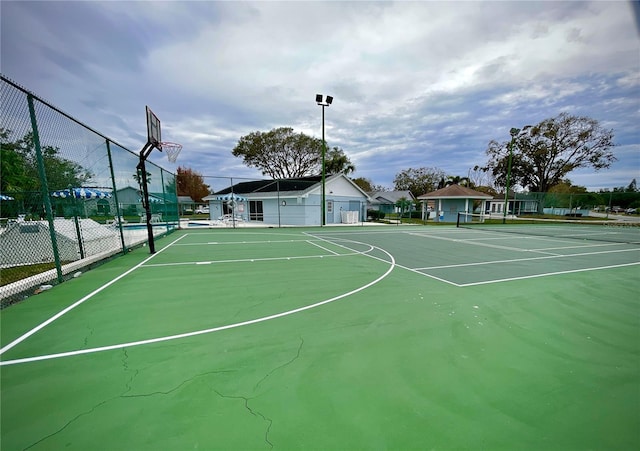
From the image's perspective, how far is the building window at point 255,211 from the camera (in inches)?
982

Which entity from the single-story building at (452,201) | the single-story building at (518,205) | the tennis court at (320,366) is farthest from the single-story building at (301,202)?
the single-story building at (518,205)

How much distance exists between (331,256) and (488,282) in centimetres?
448

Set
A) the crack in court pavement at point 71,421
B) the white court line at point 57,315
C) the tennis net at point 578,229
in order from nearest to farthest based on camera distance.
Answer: the crack in court pavement at point 71,421 → the white court line at point 57,315 → the tennis net at point 578,229

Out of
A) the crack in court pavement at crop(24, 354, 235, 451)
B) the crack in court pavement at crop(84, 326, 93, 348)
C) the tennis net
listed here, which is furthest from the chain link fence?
the tennis net

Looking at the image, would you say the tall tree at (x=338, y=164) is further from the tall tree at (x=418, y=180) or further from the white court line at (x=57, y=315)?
the white court line at (x=57, y=315)

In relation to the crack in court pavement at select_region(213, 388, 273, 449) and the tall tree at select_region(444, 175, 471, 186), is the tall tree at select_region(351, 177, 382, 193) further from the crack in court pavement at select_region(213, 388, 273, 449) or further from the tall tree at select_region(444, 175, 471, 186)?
the crack in court pavement at select_region(213, 388, 273, 449)

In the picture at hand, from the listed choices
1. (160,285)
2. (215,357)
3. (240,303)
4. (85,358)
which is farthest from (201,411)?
(160,285)

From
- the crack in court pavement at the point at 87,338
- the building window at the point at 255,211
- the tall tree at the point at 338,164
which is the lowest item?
the crack in court pavement at the point at 87,338

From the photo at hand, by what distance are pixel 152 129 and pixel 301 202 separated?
13.8m

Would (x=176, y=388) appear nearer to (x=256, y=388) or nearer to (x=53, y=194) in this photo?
(x=256, y=388)

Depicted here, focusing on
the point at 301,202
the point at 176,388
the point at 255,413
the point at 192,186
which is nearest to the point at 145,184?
the point at 176,388

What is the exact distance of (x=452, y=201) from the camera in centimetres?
2967

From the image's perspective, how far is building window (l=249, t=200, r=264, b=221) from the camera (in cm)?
2494

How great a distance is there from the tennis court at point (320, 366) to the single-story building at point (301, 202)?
55.4 ft
